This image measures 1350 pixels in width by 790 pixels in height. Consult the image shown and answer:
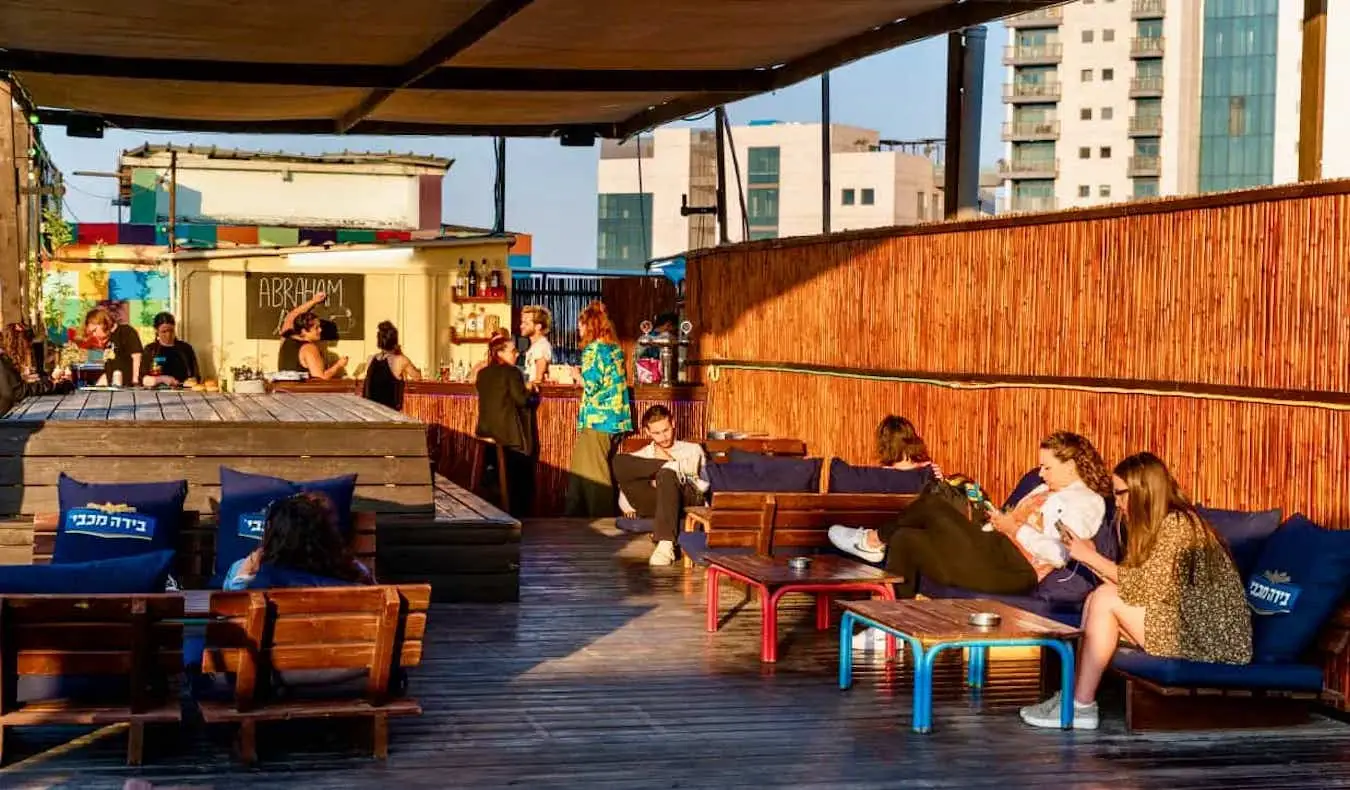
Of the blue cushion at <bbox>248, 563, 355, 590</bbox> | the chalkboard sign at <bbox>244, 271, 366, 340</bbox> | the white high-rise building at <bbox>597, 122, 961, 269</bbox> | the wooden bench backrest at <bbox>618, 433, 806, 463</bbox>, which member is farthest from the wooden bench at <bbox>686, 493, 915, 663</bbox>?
the white high-rise building at <bbox>597, 122, 961, 269</bbox>

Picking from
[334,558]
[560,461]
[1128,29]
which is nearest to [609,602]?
[334,558]

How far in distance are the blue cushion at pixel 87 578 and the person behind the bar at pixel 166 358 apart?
A: 10145mm

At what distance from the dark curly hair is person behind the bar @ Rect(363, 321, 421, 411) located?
829cm

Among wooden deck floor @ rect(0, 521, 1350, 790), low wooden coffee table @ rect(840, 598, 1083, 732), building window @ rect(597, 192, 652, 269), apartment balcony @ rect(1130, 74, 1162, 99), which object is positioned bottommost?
wooden deck floor @ rect(0, 521, 1350, 790)

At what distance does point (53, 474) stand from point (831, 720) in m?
4.85

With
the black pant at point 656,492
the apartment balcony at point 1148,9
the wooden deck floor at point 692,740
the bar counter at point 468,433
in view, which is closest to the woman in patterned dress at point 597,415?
the bar counter at point 468,433

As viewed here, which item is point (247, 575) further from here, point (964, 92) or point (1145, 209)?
point (964, 92)

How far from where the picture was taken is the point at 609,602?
11.1 m

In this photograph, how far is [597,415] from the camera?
15172mm

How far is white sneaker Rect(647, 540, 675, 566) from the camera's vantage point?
12.7 metres

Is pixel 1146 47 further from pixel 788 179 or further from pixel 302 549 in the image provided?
pixel 302 549

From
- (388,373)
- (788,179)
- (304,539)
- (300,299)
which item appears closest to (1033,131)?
(788,179)

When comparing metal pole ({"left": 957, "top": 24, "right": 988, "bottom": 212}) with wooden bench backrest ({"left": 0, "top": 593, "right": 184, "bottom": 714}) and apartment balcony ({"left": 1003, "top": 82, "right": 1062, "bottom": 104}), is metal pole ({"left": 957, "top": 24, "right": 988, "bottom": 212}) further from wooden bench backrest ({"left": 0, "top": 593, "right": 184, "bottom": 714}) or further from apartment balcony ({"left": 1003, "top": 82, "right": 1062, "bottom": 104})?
apartment balcony ({"left": 1003, "top": 82, "right": 1062, "bottom": 104})

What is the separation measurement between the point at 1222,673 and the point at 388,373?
9325mm
